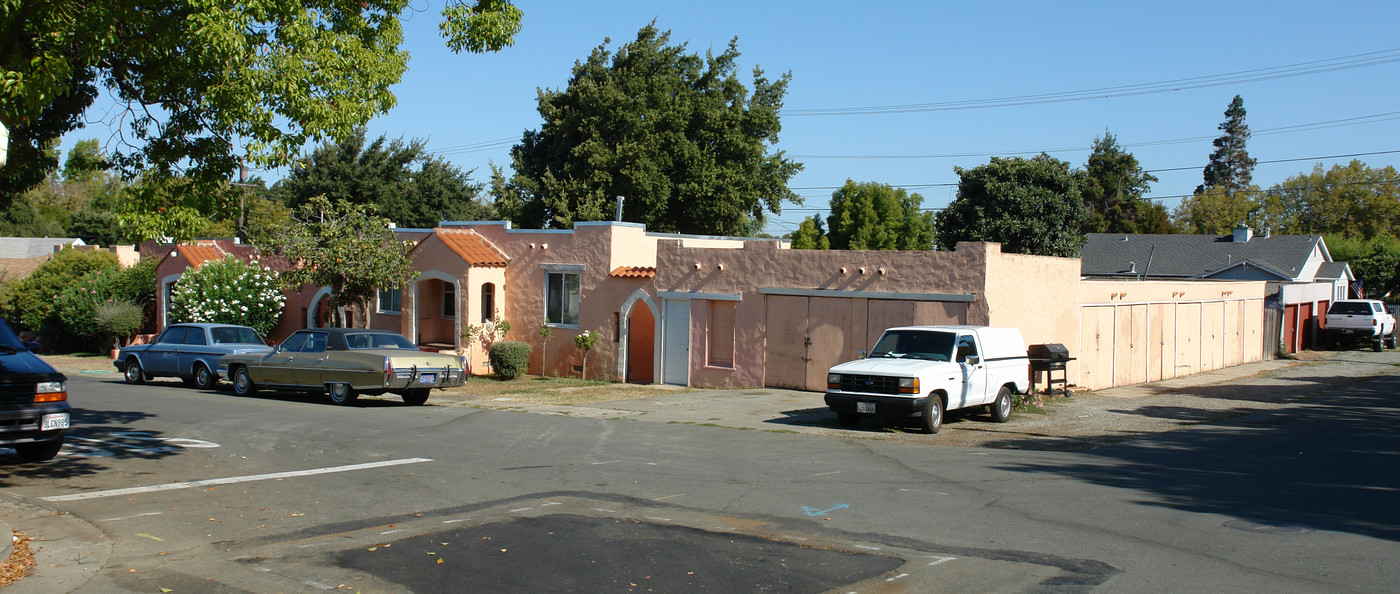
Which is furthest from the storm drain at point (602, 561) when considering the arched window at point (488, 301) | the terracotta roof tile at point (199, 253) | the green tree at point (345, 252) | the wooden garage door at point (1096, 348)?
the terracotta roof tile at point (199, 253)

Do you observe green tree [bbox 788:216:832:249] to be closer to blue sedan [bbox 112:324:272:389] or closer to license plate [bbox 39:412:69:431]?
blue sedan [bbox 112:324:272:389]

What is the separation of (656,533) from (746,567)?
1.31 metres

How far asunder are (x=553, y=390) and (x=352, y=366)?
17.4 feet

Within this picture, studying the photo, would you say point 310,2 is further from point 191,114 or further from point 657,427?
point 657,427

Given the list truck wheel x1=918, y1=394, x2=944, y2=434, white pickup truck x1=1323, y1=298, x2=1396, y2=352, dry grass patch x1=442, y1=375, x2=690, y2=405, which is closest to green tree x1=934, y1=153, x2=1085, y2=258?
white pickup truck x1=1323, y1=298, x2=1396, y2=352

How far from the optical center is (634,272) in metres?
25.0

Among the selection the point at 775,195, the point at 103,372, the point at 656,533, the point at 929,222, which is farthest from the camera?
the point at 929,222

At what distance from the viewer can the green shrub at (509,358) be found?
2559 centimetres

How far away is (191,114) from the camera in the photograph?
11750 millimetres

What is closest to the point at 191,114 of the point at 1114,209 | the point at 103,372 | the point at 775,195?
the point at 103,372

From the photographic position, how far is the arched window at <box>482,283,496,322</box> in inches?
1089

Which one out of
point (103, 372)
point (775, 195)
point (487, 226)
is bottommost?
point (103, 372)

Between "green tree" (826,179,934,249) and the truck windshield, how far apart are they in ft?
155

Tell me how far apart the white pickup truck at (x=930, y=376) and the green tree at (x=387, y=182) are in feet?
117
